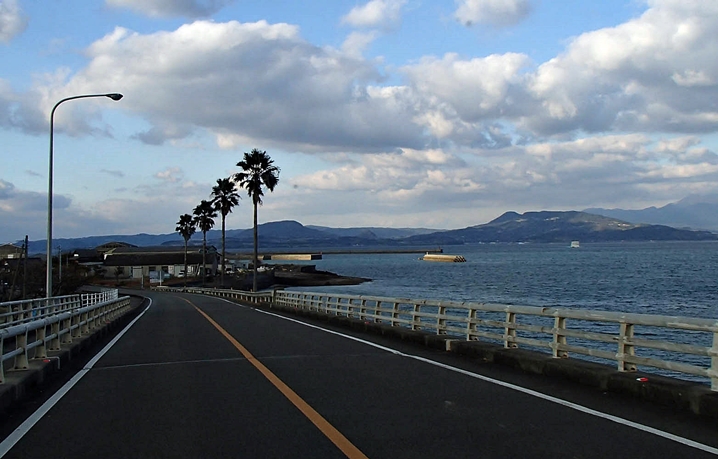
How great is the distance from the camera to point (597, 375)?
1038 centimetres

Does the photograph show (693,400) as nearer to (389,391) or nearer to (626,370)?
(626,370)

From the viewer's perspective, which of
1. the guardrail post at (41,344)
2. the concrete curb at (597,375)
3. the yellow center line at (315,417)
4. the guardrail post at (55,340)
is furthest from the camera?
the guardrail post at (55,340)

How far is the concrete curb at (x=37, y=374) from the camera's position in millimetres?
9586

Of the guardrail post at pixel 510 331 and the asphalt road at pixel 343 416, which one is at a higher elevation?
the guardrail post at pixel 510 331

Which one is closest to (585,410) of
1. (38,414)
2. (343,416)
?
(343,416)

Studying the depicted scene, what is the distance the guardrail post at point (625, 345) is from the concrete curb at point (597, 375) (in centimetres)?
19

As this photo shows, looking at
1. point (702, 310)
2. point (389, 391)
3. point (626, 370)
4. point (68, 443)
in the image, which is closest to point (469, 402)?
point (389, 391)

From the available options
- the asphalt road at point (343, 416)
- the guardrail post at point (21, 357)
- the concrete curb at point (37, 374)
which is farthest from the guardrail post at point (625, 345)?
the guardrail post at point (21, 357)

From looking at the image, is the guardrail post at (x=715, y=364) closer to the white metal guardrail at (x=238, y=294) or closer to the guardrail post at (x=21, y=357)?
the guardrail post at (x=21, y=357)

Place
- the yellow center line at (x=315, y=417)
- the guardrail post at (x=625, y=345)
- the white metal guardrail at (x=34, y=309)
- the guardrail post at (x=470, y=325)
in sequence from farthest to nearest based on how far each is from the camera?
the white metal guardrail at (x=34, y=309)
the guardrail post at (x=470, y=325)
the guardrail post at (x=625, y=345)
the yellow center line at (x=315, y=417)

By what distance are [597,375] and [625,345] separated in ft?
1.91

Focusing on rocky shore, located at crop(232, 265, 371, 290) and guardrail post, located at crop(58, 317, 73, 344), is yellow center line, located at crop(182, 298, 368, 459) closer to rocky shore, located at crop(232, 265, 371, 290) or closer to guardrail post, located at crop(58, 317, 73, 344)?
guardrail post, located at crop(58, 317, 73, 344)

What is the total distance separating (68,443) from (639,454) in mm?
5627

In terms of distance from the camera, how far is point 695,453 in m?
6.66
